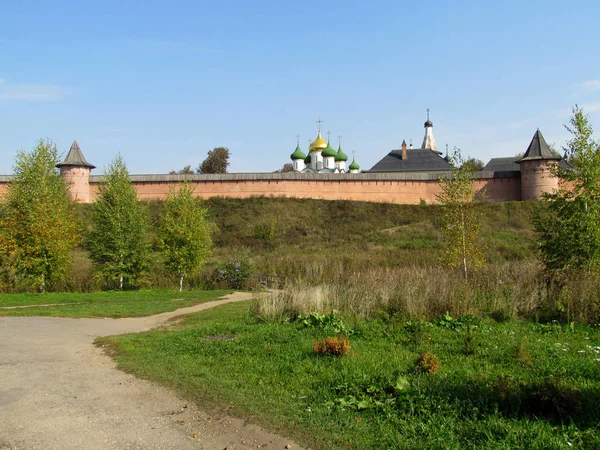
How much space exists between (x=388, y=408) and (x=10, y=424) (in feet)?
10.8

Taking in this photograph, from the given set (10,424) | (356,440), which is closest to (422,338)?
(356,440)

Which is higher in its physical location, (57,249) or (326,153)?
(326,153)

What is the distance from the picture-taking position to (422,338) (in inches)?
293

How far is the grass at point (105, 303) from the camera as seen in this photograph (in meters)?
12.7

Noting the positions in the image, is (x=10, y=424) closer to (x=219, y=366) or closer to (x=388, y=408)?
(x=219, y=366)

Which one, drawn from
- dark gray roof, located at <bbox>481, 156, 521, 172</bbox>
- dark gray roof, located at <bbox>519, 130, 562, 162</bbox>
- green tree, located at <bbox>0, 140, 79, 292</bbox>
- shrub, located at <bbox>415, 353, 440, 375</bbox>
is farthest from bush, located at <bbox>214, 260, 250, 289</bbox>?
dark gray roof, located at <bbox>481, 156, 521, 172</bbox>

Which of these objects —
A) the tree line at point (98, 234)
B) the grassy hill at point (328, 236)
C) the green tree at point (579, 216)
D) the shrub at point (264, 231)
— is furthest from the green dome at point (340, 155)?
the green tree at point (579, 216)

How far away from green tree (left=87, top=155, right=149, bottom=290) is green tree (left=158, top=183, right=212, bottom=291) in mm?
940

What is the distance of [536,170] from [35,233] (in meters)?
32.2

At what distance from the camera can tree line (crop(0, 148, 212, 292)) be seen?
19156 mm

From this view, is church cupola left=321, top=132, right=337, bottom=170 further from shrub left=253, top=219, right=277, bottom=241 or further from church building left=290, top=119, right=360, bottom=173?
shrub left=253, top=219, right=277, bottom=241

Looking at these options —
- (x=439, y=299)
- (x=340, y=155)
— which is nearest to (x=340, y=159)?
(x=340, y=155)

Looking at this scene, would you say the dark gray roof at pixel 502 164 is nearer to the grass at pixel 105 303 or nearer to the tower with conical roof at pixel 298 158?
the tower with conical roof at pixel 298 158

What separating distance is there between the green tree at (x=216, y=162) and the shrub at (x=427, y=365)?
62.7m
